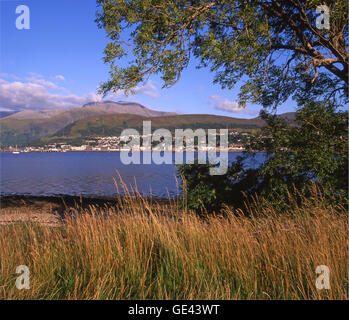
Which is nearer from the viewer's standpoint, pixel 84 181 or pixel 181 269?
pixel 181 269

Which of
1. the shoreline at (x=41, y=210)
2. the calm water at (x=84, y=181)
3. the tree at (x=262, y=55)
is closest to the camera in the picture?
the tree at (x=262, y=55)

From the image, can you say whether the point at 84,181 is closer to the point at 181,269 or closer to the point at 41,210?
the point at 41,210

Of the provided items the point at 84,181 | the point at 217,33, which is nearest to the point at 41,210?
the point at 217,33

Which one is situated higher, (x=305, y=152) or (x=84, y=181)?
(x=305, y=152)

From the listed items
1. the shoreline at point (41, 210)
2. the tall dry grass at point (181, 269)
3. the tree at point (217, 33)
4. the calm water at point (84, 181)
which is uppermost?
the tree at point (217, 33)

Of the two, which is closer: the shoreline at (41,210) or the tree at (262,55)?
the tree at (262,55)

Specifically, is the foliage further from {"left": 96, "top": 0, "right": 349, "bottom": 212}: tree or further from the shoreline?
the shoreline

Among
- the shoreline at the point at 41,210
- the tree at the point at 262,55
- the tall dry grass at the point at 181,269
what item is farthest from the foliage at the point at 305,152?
the shoreline at the point at 41,210

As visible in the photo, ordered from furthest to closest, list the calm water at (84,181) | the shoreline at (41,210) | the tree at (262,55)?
the calm water at (84,181)
the shoreline at (41,210)
the tree at (262,55)

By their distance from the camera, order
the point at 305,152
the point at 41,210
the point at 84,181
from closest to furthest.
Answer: the point at 305,152
the point at 41,210
the point at 84,181

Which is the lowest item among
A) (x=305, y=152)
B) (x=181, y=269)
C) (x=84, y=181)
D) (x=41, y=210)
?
(x=84, y=181)

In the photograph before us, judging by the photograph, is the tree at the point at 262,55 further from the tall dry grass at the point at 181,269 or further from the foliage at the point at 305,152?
the tall dry grass at the point at 181,269
